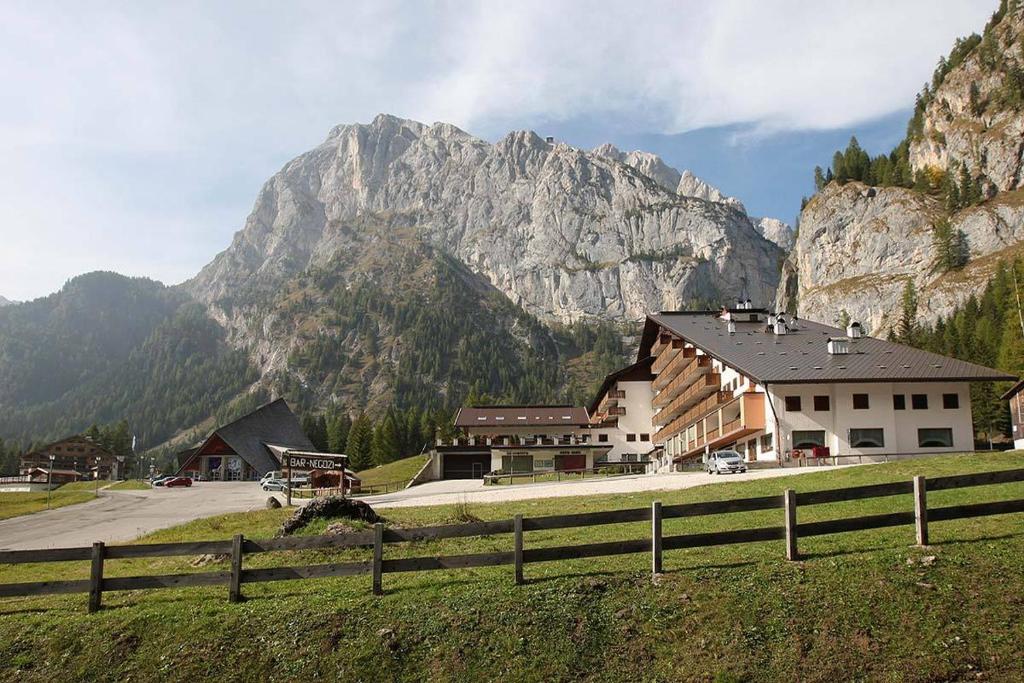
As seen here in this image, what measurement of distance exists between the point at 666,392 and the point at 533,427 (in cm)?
2309

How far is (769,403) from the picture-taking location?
59.9m

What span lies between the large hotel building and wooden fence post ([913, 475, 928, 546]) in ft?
143

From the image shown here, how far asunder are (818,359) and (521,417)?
180ft

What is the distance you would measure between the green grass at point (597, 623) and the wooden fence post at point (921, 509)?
35cm

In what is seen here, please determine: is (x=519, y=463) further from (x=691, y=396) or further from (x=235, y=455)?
(x=235, y=455)

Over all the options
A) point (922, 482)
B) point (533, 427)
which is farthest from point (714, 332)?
point (922, 482)

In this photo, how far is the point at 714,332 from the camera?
80.4 metres

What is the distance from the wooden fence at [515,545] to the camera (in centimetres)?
1430

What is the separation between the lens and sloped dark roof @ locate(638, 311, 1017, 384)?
192 ft

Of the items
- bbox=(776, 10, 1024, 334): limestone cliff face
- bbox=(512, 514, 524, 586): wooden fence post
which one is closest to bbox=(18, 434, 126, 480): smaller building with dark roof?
bbox=(512, 514, 524, 586): wooden fence post

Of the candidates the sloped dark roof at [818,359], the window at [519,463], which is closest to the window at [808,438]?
the sloped dark roof at [818,359]

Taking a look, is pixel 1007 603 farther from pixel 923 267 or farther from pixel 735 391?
pixel 923 267

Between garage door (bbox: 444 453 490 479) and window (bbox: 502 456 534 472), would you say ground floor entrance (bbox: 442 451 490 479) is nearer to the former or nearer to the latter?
garage door (bbox: 444 453 490 479)

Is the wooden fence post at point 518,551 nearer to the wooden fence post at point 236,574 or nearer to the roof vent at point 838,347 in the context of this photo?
the wooden fence post at point 236,574
